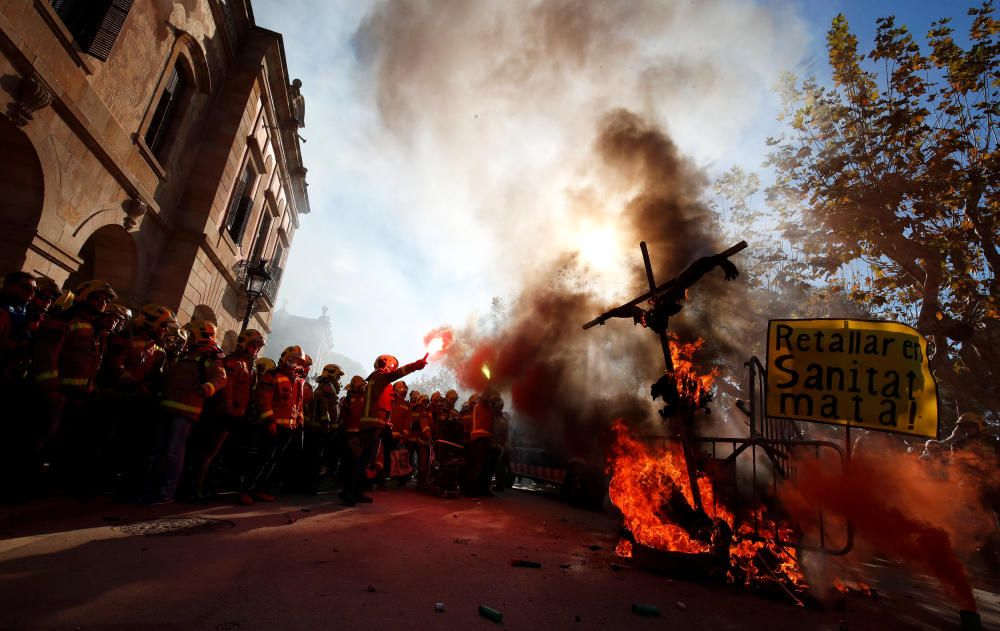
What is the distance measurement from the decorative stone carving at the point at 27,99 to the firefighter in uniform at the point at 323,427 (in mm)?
5791

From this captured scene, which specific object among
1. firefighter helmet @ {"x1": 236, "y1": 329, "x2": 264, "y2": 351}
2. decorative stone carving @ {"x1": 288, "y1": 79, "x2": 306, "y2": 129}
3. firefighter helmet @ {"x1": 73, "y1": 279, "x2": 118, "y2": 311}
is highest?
decorative stone carving @ {"x1": 288, "y1": 79, "x2": 306, "y2": 129}

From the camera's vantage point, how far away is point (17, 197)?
23.0 ft

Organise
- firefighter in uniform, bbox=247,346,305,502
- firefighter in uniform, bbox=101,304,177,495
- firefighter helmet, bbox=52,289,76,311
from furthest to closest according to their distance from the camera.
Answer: firefighter in uniform, bbox=247,346,305,502 < firefighter helmet, bbox=52,289,76,311 < firefighter in uniform, bbox=101,304,177,495

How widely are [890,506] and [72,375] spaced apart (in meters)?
8.59

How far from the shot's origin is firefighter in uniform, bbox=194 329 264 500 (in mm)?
5438

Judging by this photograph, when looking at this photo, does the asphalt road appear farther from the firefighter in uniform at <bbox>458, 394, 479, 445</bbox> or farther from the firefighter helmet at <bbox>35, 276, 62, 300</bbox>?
the firefighter in uniform at <bbox>458, 394, 479, 445</bbox>

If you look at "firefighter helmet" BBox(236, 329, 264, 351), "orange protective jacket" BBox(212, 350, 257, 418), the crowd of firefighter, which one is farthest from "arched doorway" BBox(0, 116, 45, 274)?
"orange protective jacket" BBox(212, 350, 257, 418)

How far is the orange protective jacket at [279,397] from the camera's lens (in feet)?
20.1

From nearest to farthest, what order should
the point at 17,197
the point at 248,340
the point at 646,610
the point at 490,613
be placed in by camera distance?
the point at 490,613 → the point at 646,610 → the point at 248,340 → the point at 17,197

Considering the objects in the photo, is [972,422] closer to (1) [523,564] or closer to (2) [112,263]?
(1) [523,564]

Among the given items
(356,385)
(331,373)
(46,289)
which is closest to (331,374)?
(331,373)

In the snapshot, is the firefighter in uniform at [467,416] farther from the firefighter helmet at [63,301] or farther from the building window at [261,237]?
the building window at [261,237]

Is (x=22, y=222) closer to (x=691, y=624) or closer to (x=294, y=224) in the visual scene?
(x=691, y=624)

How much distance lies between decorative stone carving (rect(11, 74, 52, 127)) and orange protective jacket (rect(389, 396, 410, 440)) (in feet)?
24.6
